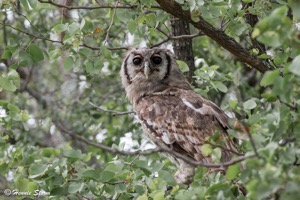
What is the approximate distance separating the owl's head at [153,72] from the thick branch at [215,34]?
1.25 m

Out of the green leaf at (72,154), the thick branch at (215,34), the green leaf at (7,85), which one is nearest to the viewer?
the green leaf at (72,154)

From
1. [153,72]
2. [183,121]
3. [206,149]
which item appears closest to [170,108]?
[183,121]

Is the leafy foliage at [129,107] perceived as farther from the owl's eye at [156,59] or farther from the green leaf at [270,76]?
the owl's eye at [156,59]

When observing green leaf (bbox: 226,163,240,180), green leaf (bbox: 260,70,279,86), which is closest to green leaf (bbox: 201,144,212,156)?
green leaf (bbox: 226,163,240,180)

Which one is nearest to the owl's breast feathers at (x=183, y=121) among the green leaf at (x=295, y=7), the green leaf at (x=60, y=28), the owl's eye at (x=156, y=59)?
the owl's eye at (x=156, y=59)

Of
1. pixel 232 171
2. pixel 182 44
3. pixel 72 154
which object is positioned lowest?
pixel 72 154

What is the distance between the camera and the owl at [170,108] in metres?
4.77

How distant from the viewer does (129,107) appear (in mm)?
6930

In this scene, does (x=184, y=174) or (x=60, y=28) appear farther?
(x=184, y=174)

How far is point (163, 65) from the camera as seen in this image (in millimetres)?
5746

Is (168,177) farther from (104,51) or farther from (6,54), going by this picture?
(6,54)

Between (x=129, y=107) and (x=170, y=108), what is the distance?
1860 mm

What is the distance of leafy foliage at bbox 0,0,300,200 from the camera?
2.49 m

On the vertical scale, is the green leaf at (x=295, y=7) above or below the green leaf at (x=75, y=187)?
above
